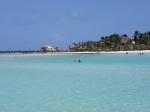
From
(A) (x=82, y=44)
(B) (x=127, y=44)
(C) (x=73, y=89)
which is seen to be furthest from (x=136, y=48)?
(C) (x=73, y=89)

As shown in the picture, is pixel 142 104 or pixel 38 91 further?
pixel 38 91

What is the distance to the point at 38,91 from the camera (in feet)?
45.4

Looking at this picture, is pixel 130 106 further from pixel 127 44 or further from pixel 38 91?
pixel 127 44

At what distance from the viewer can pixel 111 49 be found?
104 m

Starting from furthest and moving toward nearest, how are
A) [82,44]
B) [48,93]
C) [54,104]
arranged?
[82,44], [48,93], [54,104]

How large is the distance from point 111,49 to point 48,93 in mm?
91808

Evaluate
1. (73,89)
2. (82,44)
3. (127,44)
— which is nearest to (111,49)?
(127,44)

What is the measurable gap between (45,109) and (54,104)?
0.77 meters

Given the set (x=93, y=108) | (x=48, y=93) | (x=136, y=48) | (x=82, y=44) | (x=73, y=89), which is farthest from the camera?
(x=82, y=44)

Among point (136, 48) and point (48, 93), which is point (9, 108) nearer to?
point (48, 93)

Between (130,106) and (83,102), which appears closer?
(130,106)

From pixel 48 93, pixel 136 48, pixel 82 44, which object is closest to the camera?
pixel 48 93

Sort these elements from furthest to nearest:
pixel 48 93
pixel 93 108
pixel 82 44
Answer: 1. pixel 82 44
2. pixel 48 93
3. pixel 93 108

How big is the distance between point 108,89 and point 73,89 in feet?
5.06
